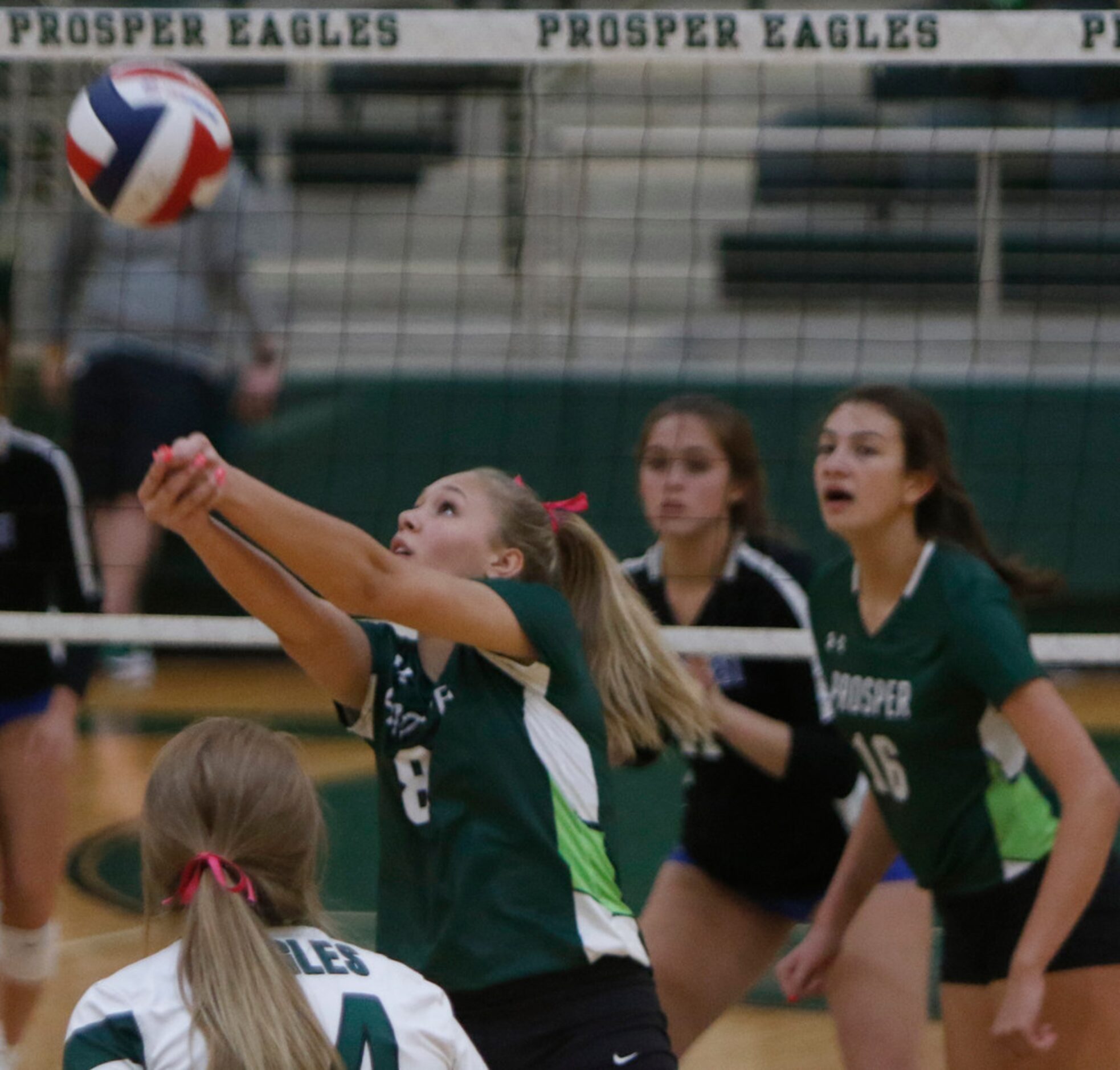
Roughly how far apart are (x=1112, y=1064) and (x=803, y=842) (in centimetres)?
80

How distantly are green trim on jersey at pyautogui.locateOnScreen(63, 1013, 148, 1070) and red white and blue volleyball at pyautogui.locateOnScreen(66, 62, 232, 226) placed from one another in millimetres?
1758

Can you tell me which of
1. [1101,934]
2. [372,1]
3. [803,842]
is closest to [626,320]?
[372,1]

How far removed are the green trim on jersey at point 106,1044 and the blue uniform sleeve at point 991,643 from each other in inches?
57.5

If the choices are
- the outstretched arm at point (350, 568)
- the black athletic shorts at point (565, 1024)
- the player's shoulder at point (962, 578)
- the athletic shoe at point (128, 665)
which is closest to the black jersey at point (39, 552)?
the outstretched arm at point (350, 568)

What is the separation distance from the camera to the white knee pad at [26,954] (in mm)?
3838

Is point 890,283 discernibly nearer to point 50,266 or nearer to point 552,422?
point 552,422

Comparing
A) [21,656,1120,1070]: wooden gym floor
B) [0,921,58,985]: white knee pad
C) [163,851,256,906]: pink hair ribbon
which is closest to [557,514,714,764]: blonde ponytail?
[21,656,1120,1070]: wooden gym floor

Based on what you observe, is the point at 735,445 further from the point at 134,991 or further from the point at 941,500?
the point at 134,991

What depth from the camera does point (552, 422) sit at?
7.85 m

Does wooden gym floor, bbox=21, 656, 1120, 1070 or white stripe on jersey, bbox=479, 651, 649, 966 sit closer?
white stripe on jersey, bbox=479, 651, 649, 966

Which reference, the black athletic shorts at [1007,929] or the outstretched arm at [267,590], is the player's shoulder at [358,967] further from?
the black athletic shorts at [1007,929]

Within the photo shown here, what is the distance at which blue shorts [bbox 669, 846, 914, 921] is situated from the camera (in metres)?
3.49

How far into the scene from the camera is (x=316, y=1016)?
184 centimetres

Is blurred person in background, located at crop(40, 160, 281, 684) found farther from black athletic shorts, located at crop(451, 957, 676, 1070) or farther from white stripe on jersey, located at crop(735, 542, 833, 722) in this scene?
black athletic shorts, located at crop(451, 957, 676, 1070)
